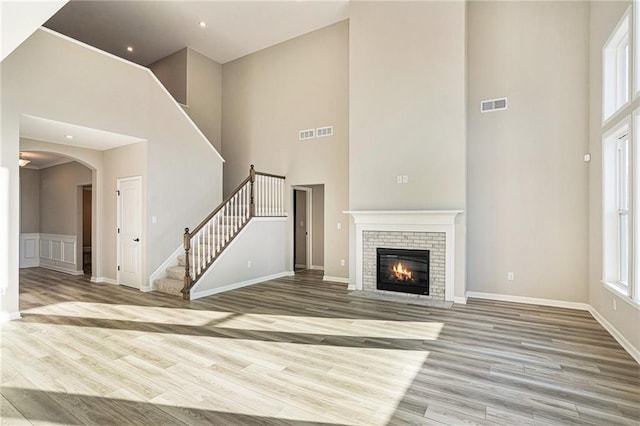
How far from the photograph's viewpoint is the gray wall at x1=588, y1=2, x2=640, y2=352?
399cm

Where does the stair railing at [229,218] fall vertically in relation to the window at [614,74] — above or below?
below

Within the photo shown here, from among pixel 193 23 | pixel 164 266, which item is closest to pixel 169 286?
pixel 164 266

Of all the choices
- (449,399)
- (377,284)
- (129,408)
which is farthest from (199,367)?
(377,284)

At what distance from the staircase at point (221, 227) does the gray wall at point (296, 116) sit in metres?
0.59

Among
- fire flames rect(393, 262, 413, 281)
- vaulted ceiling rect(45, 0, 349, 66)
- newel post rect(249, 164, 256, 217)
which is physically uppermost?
vaulted ceiling rect(45, 0, 349, 66)

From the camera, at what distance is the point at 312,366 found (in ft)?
10.2

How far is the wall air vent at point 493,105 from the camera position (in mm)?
5605

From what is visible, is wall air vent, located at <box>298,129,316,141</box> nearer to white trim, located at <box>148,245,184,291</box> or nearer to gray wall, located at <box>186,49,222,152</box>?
gray wall, located at <box>186,49,222,152</box>

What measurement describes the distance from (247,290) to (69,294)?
3.24m

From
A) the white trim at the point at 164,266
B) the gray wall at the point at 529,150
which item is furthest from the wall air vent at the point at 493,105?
the white trim at the point at 164,266

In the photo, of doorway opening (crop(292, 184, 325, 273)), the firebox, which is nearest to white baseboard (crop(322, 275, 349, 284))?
the firebox

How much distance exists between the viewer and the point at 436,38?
224 inches

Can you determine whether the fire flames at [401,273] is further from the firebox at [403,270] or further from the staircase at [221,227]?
the staircase at [221,227]

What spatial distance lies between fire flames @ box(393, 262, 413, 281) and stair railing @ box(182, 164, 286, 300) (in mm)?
3185
